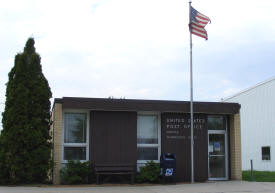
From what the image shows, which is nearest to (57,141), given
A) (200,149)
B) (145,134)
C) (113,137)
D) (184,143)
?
(113,137)

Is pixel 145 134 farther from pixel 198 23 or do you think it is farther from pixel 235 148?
pixel 198 23

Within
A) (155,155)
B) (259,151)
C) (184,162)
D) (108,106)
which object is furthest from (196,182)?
(259,151)

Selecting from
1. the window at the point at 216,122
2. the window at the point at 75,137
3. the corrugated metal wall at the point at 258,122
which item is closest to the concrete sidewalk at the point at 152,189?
A: the window at the point at 75,137

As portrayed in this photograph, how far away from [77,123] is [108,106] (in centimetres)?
148

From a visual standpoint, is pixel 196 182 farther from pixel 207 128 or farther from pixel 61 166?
pixel 61 166

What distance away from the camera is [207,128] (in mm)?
17438

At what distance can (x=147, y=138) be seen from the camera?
16.9m

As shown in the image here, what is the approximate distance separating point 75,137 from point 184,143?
4.50m

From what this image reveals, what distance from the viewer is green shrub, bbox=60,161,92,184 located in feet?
50.5

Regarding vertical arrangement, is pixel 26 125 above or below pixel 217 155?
above

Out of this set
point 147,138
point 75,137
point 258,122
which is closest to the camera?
point 75,137

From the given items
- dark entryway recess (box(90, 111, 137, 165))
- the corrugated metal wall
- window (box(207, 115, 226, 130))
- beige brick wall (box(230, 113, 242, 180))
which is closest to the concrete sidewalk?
dark entryway recess (box(90, 111, 137, 165))

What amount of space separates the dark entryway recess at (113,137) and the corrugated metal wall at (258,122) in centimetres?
1287

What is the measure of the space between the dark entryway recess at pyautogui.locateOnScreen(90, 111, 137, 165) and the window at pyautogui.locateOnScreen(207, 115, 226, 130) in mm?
3310
